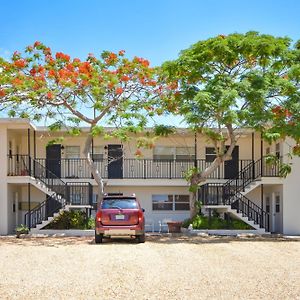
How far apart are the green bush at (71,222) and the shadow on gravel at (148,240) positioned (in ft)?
6.42

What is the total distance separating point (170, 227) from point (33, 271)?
43.2ft

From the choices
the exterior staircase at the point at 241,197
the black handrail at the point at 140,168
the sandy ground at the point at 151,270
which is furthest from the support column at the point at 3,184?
the exterior staircase at the point at 241,197

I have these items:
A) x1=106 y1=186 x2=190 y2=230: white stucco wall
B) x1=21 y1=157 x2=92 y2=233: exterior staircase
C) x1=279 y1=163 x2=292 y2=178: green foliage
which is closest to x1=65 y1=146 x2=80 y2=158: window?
x1=21 y1=157 x2=92 y2=233: exterior staircase

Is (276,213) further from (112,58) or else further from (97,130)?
(112,58)

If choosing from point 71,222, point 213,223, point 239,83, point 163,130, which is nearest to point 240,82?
point 239,83

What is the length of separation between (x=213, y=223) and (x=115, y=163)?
21.5 ft

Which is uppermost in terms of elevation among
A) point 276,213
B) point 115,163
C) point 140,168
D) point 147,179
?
point 115,163

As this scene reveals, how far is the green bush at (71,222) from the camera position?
25953 millimetres

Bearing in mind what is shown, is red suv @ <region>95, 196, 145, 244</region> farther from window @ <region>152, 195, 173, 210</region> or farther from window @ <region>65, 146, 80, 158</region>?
window @ <region>65, 146, 80, 158</region>

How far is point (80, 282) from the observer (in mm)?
11516

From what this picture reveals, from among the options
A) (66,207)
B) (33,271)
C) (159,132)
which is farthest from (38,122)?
(33,271)

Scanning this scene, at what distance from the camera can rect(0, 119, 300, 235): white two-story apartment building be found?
26156 mm

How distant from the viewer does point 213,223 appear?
25.8 m

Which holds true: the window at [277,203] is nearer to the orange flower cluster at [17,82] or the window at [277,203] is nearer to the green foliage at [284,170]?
→ the green foliage at [284,170]
